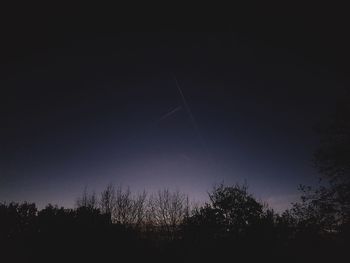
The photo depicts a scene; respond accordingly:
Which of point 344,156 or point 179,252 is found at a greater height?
point 344,156

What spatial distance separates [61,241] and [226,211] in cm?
1623

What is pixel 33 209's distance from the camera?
93.2 feet

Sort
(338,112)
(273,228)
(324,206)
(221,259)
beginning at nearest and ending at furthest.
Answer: (324,206), (338,112), (221,259), (273,228)

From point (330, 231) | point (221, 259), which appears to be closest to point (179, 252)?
point (221, 259)

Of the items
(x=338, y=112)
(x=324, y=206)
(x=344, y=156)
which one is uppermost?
(x=338, y=112)

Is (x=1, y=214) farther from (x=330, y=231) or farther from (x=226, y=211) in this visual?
(x=330, y=231)

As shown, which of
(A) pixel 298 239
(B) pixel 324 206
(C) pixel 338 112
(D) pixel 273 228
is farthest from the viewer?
(D) pixel 273 228

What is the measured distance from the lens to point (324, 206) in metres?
17.8

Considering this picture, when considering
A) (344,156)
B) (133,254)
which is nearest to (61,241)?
(133,254)

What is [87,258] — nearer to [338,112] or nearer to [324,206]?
[324,206]

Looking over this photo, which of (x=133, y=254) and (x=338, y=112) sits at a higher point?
(x=338, y=112)

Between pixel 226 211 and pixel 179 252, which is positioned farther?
pixel 226 211

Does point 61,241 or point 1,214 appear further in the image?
point 1,214

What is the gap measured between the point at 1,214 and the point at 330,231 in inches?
1157
